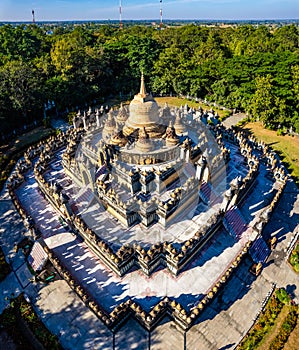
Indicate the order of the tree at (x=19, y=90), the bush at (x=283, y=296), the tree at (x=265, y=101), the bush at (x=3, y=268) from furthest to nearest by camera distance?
the tree at (x=19, y=90) < the tree at (x=265, y=101) < the bush at (x=3, y=268) < the bush at (x=283, y=296)

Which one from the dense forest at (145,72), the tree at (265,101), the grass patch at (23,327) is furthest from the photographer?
the dense forest at (145,72)

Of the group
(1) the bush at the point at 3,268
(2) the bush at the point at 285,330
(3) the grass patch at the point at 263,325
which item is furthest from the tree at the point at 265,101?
(1) the bush at the point at 3,268

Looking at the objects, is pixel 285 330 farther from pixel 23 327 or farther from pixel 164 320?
pixel 23 327

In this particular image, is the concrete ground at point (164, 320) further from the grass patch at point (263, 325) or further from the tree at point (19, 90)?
the tree at point (19, 90)

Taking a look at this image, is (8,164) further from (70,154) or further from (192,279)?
(192,279)

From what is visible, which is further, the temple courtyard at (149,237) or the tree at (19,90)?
the tree at (19,90)

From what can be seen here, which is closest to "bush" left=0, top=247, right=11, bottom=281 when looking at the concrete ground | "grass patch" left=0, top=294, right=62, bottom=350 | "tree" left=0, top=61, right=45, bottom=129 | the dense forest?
the concrete ground
